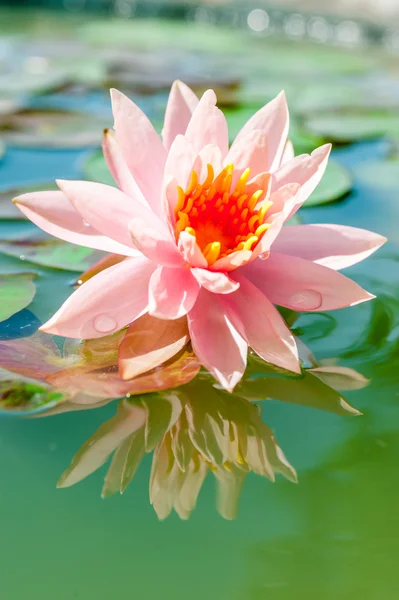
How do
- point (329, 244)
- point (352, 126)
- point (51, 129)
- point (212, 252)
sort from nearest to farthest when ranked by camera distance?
point (212, 252), point (329, 244), point (51, 129), point (352, 126)

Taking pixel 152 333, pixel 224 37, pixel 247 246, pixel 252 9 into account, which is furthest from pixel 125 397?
pixel 252 9

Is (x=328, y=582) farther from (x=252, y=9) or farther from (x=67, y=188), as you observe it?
(x=252, y=9)

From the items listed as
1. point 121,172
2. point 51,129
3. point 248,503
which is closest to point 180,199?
point 121,172

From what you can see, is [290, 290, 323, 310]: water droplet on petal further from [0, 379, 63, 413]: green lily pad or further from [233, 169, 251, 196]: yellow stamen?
[0, 379, 63, 413]: green lily pad

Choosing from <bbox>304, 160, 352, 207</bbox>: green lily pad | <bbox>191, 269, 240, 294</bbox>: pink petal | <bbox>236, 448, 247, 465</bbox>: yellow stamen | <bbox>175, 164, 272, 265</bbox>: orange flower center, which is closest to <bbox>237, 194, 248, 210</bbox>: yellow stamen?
<bbox>175, 164, 272, 265</bbox>: orange flower center

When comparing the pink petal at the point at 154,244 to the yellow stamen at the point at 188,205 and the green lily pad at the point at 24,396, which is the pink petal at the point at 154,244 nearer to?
the yellow stamen at the point at 188,205

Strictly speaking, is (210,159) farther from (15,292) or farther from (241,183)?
(15,292)
